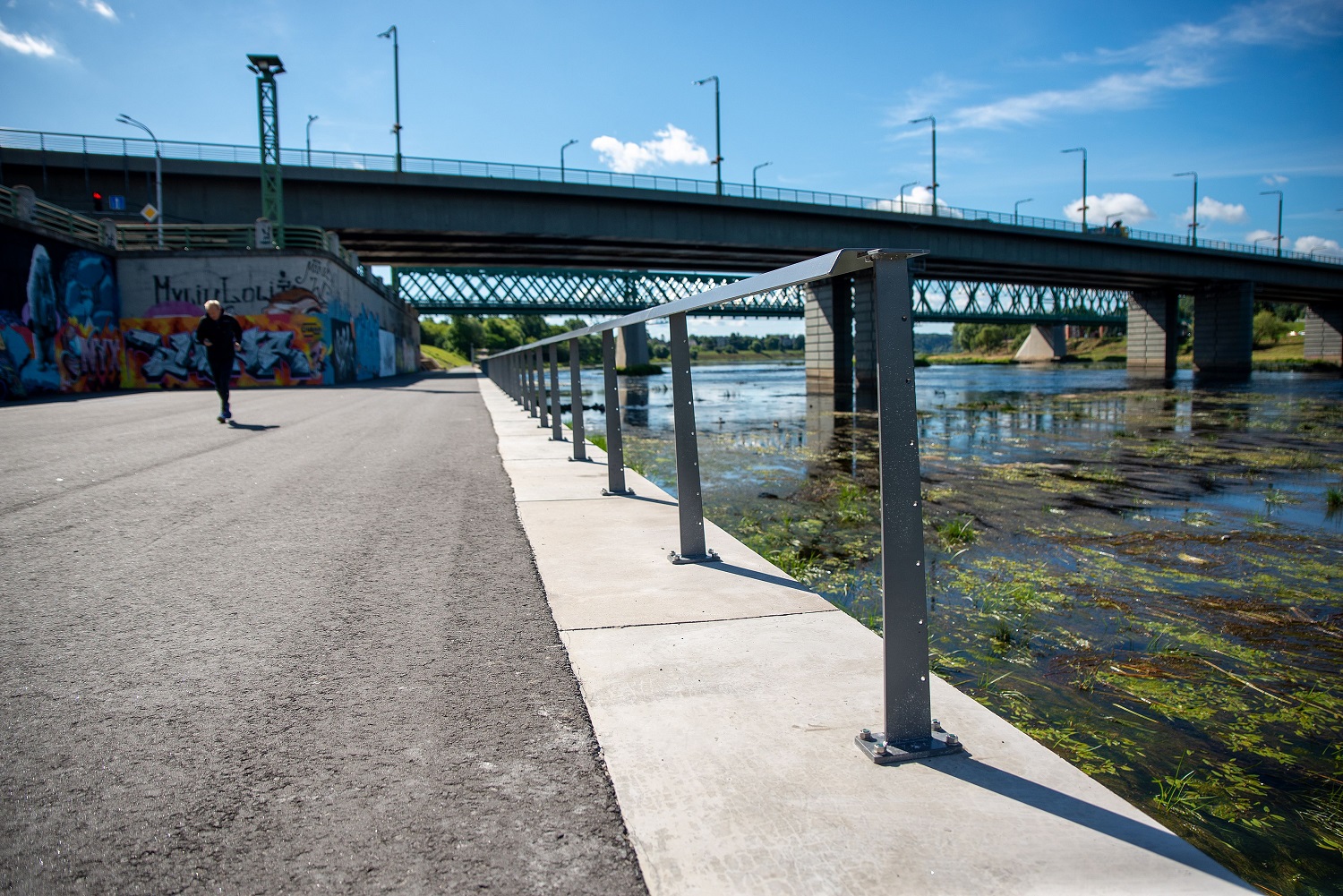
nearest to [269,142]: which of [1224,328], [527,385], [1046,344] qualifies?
[527,385]

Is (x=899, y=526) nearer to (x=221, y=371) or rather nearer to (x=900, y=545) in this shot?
(x=900, y=545)

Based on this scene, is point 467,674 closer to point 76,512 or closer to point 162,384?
point 76,512

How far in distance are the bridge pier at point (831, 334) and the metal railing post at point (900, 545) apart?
40379mm

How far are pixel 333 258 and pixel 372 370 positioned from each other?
9.04m

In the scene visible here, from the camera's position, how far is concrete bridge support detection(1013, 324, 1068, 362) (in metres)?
111

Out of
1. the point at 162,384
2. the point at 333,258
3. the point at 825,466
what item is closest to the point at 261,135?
the point at 333,258

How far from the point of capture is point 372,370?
39156 mm

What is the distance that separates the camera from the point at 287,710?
8.43 ft

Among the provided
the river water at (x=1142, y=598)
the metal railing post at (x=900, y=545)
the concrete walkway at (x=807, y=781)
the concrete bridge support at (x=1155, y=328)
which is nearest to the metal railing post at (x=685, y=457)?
the concrete walkway at (x=807, y=781)

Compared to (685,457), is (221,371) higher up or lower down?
higher up

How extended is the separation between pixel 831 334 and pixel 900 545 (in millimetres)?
43124

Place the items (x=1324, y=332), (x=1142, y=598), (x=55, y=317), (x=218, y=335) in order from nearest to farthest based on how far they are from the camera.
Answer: (x=1142, y=598) < (x=218, y=335) < (x=55, y=317) < (x=1324, y=332)

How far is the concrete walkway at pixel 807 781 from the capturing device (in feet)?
5.77

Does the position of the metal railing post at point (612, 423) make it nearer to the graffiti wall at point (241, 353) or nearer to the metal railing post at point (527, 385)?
the metal railing post at point (527, 385)
